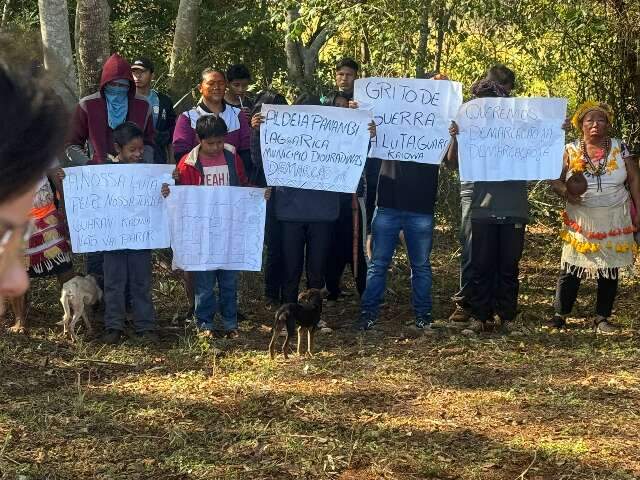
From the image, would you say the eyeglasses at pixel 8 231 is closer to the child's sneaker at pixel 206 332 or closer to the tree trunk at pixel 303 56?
the child's sneaker at pixel 206 332

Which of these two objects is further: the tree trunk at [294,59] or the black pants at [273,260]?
the tree trunk at [294,59]

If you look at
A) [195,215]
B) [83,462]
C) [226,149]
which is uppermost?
[226,149]

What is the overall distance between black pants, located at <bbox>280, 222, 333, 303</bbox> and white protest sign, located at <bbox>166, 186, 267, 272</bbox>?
0.23 metres

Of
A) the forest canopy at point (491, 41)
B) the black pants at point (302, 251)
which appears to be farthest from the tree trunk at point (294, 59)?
the black pants at point (302, 251)

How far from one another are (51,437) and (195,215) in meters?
2.29

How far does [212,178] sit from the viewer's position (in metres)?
6.73

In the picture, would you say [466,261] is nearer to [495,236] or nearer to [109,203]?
[495,236]

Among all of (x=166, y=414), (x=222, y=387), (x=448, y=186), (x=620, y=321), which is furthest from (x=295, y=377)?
(x=448, y=186)

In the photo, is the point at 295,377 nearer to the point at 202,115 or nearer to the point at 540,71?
the point at 202,115

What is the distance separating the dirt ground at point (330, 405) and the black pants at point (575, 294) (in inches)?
6.9

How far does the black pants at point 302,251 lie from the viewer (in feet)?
22.7

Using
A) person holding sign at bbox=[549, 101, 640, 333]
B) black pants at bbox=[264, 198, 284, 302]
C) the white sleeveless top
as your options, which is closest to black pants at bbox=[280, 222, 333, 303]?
black pants at bbox=[264, 198, 284, 302]

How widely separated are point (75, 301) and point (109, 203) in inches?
28.8

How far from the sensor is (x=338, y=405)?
5316 millimetres
